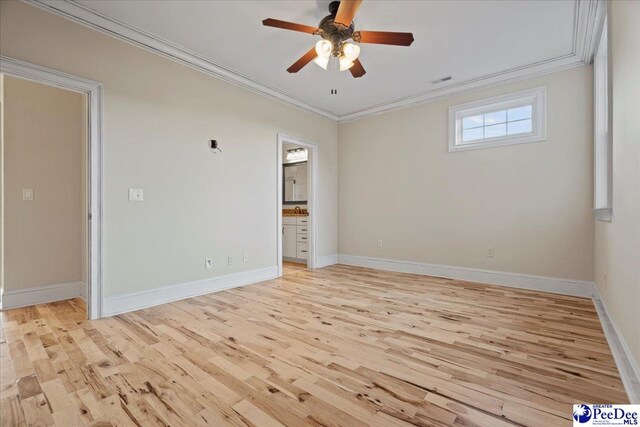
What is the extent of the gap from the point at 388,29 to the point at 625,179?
2269 millimetres

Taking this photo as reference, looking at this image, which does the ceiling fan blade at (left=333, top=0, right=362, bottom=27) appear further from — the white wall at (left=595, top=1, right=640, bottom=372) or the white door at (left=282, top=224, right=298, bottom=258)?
the white door at (left=282, top=224, right=298, bottom=258)

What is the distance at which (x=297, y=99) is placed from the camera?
4695 mm

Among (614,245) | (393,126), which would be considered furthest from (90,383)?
(393,126)

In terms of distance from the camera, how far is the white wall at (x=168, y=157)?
2.66 metres

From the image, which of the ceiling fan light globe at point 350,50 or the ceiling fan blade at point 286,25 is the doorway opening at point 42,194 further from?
the ceiling fan light globe at point 350,50

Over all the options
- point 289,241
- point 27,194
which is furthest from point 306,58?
point 289,241

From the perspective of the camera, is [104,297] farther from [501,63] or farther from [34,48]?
[501,63]

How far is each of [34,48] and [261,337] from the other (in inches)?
116

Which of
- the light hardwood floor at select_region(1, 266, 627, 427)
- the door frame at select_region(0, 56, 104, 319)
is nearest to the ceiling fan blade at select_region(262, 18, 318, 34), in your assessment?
the door frame at select_region(0, 56, 104, 319)
